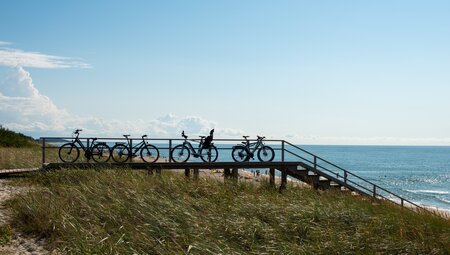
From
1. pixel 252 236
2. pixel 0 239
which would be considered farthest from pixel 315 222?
pixel 0 239

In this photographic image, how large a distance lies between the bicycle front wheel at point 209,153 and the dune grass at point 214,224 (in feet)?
23.0

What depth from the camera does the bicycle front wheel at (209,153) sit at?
21484mm

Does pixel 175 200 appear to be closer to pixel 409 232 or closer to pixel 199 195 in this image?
pixel 199 195

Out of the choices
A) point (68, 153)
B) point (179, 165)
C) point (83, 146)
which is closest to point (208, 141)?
point (179, 165)

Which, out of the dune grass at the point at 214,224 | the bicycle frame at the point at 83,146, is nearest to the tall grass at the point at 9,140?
the bicycle frame at the point at 83,146

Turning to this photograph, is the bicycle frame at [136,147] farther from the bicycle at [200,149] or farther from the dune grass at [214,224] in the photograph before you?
the dune grass at [214,224]

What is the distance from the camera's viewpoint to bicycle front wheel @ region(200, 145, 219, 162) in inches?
846

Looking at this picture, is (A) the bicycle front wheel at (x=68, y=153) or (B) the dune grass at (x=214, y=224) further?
(A) the bicycle front wheel at (x=68, y=153)

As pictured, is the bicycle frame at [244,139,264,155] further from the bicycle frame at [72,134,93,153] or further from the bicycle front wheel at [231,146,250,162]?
the bicycle frame at [72,134,93,153]

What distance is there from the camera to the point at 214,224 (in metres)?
10.7

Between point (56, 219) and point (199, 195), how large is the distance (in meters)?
4.35

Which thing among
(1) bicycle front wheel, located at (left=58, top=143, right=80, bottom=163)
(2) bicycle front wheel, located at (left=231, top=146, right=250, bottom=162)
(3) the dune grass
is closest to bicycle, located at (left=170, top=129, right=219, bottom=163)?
(2) bicycle front wheel, located at (left=231, top=146, right=250, bottom=162)

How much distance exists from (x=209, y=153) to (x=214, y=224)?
10923mm

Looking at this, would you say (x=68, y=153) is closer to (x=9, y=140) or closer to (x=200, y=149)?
(x=200, y=149)
